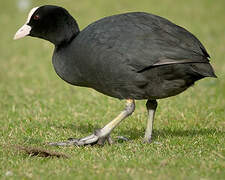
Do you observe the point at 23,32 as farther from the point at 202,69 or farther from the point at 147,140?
the point at 202,69

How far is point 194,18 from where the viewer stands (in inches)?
675

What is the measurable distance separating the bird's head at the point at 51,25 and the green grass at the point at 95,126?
3.82 ft

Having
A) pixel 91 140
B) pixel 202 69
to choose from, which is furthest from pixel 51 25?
pixel 202 69

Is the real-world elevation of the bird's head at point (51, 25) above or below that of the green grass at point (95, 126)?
above

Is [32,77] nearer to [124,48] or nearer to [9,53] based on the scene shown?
[9,53]

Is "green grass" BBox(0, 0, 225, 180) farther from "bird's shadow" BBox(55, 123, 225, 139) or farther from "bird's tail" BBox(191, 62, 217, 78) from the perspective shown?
"bird's tail" BBox(191, 62, 217, 78)

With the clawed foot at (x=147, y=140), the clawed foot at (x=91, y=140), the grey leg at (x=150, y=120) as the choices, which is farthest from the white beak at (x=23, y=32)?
the clawed foot at (x=147, y=140)

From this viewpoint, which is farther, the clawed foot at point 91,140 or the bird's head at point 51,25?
the bird's head at point 51,25

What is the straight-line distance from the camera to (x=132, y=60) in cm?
473

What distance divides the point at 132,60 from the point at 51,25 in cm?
122

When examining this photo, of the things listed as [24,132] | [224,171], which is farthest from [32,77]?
[224,171]

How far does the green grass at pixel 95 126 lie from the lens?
3920 millimetres

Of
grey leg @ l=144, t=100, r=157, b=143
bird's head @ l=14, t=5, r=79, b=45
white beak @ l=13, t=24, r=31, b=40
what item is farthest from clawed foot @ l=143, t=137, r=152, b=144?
white beak @ l=13, t=24, r=31, b=40

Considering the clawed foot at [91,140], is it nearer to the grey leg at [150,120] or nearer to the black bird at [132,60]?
the black bird at [132,60]
